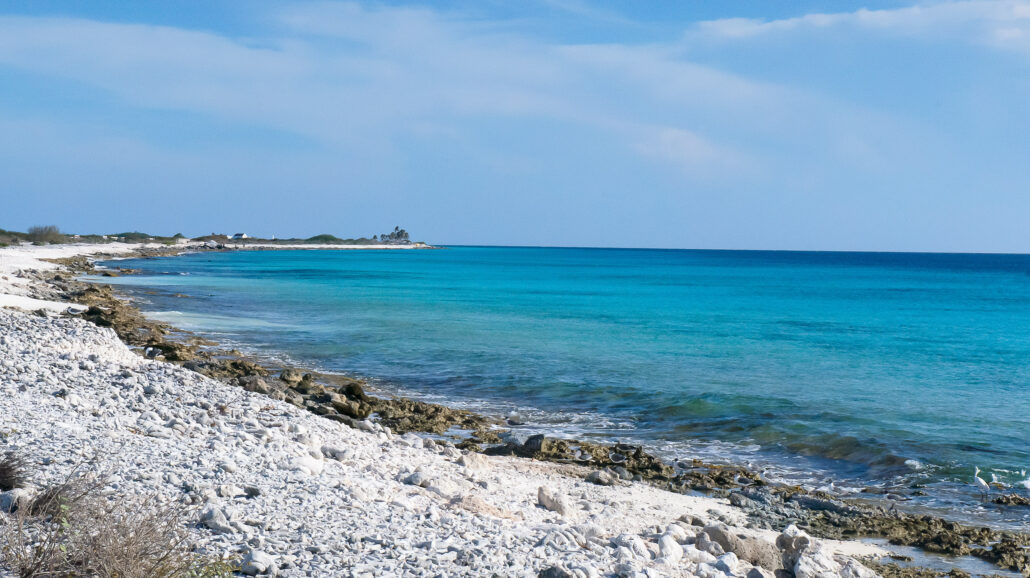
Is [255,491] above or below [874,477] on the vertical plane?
above

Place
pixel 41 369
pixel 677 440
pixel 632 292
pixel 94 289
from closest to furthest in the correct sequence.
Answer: pixel 41 369 < pixel 677 440 < pixel 94 289 < pixel 632 292

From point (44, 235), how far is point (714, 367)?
102996mm

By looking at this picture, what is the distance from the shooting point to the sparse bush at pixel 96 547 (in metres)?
4.61

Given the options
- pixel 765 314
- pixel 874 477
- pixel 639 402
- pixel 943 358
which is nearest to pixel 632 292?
pixel 765 314

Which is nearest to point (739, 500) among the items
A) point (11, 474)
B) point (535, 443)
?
point (535, 443)

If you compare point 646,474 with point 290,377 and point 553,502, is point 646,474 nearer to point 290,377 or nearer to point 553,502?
point 553,502

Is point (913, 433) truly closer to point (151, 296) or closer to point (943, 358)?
point (943, 358)

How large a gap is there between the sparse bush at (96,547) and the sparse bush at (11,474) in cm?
79

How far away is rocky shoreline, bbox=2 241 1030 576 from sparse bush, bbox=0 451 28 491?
143 inches

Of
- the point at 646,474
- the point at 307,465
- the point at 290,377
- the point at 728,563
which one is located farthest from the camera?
the point at 290,377

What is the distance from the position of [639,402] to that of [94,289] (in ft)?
93.9

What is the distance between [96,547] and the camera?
184 inches

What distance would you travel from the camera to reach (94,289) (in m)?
35.8

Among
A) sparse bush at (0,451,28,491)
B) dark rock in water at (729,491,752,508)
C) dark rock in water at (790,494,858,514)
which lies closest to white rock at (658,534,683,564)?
dark rock in water at (729,491,752,508)
